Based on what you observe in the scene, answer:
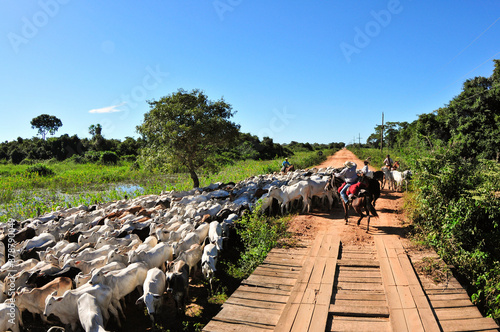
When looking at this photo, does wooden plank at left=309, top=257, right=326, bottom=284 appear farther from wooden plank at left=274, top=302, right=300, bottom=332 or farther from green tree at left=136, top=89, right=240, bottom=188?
green tree at left=136, top=89, right=240, bottom=188

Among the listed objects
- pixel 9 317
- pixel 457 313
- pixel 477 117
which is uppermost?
pixel 477 117

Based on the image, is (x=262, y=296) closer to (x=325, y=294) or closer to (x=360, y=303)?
(x=325, y=294)

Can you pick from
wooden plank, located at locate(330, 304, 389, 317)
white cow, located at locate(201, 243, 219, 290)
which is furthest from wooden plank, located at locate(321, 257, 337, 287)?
white cow, located at locate(201, 243, 219, 290)

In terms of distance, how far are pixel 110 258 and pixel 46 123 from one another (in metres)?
53.2

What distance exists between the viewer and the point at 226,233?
7.67 meters

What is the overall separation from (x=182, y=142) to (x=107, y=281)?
312 inches

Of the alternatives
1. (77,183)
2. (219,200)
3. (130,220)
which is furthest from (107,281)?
(77,183)

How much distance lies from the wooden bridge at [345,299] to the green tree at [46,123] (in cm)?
5502

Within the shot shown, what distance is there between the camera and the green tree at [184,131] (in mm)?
12125

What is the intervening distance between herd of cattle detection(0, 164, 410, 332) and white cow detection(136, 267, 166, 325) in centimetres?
1

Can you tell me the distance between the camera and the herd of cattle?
15.7ft

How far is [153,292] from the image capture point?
4961 mm

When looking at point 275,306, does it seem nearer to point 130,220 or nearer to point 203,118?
point 130,220

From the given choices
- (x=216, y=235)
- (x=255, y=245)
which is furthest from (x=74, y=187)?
(x=255, y=245)
